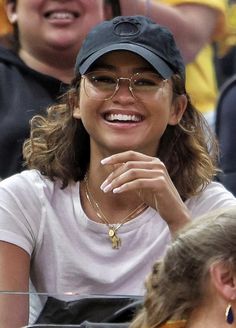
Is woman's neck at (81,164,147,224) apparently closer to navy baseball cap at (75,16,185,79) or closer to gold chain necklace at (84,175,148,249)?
gold chain necklace at (84,175,148,249)

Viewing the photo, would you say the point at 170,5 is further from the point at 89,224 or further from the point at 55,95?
the point at 89,224

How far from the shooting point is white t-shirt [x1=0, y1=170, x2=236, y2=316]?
2980 mm

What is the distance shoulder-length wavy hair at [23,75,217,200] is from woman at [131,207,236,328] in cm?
→ 83

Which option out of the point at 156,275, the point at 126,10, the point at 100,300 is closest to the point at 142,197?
the point at 100,300

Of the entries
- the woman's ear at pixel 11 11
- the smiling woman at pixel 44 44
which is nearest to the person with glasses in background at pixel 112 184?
the smiling woman at pixel 44 44

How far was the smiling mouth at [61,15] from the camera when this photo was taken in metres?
3.88

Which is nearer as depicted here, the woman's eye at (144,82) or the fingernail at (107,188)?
the fingernail at (107,188)

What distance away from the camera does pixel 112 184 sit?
2900mm

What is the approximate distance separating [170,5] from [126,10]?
19 centimetres

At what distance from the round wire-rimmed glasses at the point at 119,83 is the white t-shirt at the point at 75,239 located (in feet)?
0.97

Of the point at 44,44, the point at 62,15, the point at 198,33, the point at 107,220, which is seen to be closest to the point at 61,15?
the point at 62,15

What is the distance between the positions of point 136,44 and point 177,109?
26 centimetres

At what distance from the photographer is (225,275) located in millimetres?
2213

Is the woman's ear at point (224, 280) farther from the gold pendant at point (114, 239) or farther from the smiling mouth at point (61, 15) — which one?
the smiling mouth at point (61, 15)
